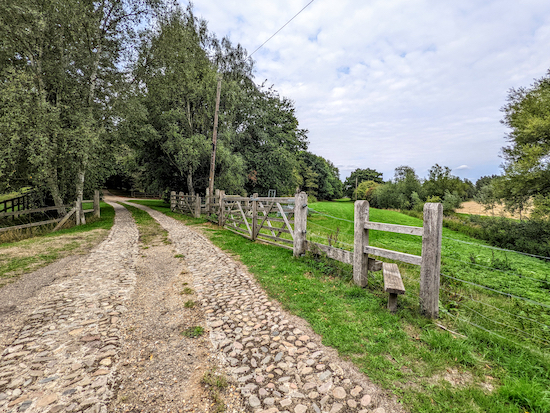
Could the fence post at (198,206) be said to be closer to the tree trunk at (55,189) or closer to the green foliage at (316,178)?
the tree trunk at (55,189)

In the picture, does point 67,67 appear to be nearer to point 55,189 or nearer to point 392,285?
point 55,189

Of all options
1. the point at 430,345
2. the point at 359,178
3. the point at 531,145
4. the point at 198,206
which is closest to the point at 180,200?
the point at 198,206

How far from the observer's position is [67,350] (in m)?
3.01

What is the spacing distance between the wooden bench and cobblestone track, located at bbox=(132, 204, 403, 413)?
1.37 metres

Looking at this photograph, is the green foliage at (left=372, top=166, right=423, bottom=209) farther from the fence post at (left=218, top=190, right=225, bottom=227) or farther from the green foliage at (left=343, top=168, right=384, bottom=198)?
the fence post at (left=218, top=190, right=225, bottom=227)

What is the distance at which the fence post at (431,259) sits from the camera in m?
3.54

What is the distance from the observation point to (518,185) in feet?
52.3

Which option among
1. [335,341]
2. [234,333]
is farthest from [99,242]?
[335,341]

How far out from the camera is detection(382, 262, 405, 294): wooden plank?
3527 millimetres

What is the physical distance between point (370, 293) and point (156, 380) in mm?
3620

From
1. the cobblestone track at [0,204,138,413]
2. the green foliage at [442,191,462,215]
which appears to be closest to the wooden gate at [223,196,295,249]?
the cobblestone track at [0,204,138,413]

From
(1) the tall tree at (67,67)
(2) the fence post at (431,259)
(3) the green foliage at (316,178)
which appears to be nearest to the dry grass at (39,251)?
(1) the tall tree at (67,67)

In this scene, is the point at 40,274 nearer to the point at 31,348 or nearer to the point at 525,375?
the point at 31,348

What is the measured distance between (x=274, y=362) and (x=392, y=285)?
2064 mm
